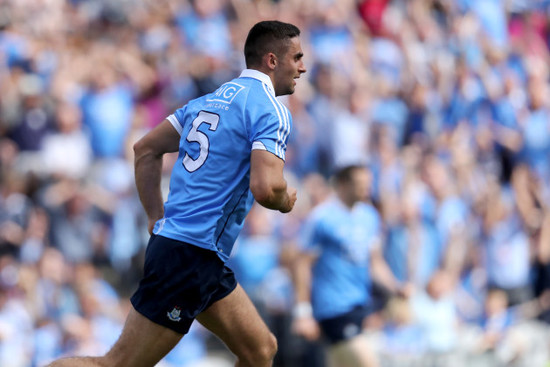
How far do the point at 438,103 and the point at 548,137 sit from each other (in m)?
1.68

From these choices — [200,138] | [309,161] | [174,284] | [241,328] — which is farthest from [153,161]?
[309,161]

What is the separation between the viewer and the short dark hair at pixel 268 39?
18.4ft

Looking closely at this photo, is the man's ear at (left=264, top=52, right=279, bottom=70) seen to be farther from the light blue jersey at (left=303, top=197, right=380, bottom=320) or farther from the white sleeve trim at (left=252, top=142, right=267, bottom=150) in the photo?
the light blue jersey at (left=303, top=197, right=380, bottom=320)

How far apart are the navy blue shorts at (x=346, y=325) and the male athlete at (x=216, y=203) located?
3.13 meters

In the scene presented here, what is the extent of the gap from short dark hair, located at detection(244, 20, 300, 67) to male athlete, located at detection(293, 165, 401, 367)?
342 cm

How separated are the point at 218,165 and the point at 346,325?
12.4 ft

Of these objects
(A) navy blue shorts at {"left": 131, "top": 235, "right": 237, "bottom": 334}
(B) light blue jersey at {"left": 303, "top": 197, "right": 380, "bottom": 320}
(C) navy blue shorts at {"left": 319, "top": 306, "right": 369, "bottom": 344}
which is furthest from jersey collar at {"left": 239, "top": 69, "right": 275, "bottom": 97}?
(C) navy blue shorts at {"left": 319, "top": 306, "right": 369, "bottom": 344}

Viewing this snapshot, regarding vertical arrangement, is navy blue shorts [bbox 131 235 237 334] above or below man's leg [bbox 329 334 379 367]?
above

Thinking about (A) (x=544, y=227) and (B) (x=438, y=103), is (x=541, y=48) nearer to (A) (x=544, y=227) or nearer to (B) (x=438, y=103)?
(B) (x=438, y=103)

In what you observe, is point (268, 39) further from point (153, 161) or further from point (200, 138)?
point (153, 161)

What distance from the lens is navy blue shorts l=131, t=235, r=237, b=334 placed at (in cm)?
536

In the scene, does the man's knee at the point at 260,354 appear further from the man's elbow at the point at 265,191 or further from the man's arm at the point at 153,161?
the man's elbow at the point at 265,191

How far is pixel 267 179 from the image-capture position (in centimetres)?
510

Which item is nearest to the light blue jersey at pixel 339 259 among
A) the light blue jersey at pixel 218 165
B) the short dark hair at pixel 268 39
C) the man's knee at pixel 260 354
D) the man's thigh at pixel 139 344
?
the man's knee at pixel 260 354
